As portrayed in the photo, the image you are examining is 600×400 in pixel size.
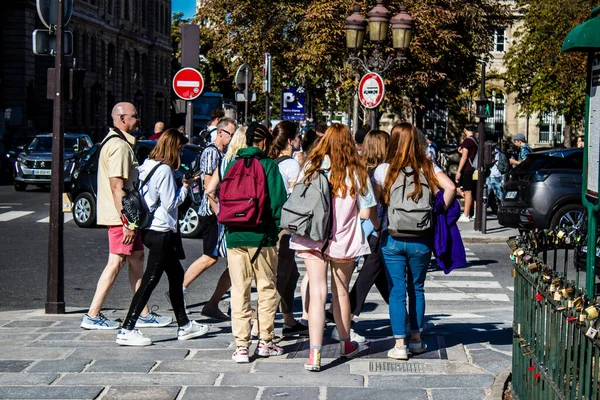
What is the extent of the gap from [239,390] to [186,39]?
12.1 m

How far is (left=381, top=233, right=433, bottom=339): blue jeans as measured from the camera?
7.91 metres

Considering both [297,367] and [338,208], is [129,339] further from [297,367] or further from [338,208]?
[338,208]

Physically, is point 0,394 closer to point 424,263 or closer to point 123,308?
point 424,263

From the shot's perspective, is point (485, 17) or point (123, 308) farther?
point (485, 17)

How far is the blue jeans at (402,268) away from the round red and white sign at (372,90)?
37.5ft

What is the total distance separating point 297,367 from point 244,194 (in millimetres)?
1293

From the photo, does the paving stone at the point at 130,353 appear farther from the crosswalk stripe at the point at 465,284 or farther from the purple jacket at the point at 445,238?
the crosswalk stripe at the point at 465,284

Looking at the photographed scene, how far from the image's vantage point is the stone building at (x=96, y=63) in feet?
200

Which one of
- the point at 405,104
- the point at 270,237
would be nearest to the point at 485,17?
the point at 405,104

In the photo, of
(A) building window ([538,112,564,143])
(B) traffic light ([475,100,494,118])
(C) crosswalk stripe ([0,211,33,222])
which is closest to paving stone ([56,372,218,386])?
(B) traffic light ([475,100,494,118])

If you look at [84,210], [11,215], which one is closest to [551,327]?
[84,210]

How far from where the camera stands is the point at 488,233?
1975 centimetres

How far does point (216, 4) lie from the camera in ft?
120

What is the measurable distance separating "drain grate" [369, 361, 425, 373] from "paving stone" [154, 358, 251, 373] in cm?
89
